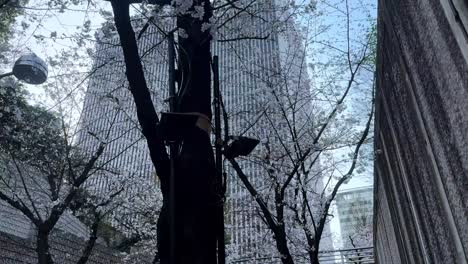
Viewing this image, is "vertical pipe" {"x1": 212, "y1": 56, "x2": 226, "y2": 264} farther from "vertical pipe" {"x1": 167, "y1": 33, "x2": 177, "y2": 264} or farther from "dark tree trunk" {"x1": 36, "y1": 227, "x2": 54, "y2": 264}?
"dark tree trunk" {"x1": 36, "y1": 227, "x2": 54, "y2": 264}

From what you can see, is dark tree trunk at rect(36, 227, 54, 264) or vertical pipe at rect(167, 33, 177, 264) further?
dark tree trunk at rect(36, 227, 54, 264)

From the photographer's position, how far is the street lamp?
730 cm

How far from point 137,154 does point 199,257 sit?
47.1 feet

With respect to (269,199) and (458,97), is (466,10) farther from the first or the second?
(269,199)

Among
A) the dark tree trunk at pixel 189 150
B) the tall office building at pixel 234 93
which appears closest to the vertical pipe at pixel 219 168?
the dark tree trunk at pixel 189 150

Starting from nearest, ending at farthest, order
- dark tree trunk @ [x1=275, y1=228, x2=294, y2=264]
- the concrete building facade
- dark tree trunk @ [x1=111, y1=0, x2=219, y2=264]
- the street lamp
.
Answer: the concrete building facade → dark tree trunk @ [x1=111, y1=0, x2=219, y2=264] → the street lamp → dark tree trunk @ [x1=275, y1=228, x2=294, y2=264]

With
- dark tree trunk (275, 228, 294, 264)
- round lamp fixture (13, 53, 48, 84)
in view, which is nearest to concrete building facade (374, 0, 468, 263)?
dark tree trunk (275, 228, 294, 264)

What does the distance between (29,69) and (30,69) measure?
0.7 inches

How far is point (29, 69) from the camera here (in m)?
7.37

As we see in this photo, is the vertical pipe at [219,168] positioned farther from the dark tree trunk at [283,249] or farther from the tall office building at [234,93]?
the tall office building at [234,93]

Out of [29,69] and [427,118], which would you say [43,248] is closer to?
[29,69]

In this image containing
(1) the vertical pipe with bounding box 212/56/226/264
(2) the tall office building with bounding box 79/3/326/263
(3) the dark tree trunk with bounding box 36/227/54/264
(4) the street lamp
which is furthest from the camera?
(2) the tall office building with bounding box 79/3/326/263

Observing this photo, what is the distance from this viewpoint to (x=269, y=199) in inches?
455

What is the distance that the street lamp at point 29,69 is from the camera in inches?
287
